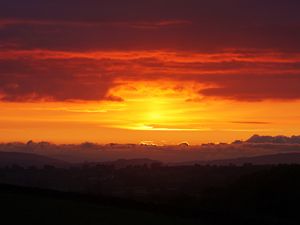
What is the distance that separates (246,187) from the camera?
59.9 meters

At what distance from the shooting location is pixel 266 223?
35.2 m

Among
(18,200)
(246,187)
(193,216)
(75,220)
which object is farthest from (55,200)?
(246,187)

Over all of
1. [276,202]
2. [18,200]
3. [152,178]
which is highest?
[152,178]

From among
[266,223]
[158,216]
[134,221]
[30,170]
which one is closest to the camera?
[134,221]

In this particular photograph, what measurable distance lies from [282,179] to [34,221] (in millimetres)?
38195

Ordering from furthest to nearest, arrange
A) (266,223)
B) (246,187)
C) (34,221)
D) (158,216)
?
(246,187), (266,223), (158,216), (34,221)

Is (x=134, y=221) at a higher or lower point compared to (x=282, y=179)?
lower

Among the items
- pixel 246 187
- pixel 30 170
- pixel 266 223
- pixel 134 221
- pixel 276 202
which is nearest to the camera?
pixel 134 221

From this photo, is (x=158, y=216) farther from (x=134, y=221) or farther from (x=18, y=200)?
(x=18, y=200)

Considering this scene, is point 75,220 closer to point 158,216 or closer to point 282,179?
point 158,216

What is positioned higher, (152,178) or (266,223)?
(152,178)

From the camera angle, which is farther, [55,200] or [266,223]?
[266,223]

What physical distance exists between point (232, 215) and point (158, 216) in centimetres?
609

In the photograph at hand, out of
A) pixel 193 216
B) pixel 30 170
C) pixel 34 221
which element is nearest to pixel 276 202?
pixel 193 216
